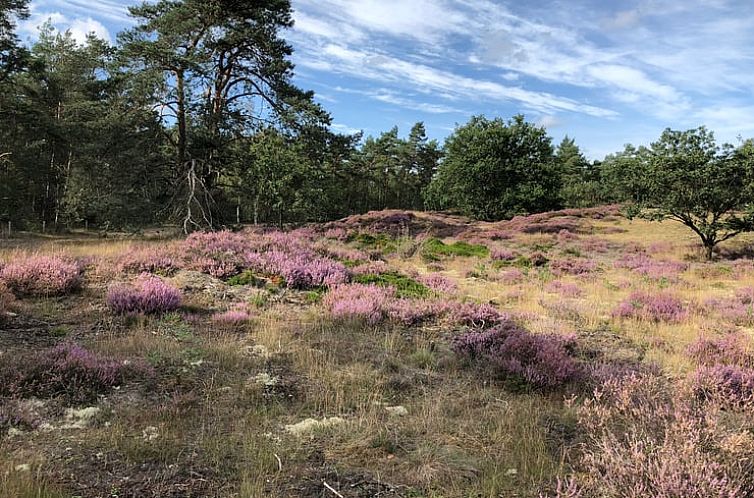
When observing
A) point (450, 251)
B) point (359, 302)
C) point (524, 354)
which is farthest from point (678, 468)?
point (450, 251)

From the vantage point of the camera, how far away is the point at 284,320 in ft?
25.0

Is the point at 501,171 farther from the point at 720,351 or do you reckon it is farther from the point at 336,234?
the point at 720,351

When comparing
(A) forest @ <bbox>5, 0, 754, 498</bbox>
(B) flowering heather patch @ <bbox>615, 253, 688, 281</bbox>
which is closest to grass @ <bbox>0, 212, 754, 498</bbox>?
(A) forest @ <bbox>5, 0, 754, 498</bbox>

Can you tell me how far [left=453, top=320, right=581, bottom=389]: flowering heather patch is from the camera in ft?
16.8

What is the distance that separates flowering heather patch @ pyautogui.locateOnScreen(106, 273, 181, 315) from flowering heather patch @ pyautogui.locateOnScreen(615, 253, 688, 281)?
12.1 m

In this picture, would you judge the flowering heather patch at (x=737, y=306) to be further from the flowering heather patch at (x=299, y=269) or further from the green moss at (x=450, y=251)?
the green moss at (x=450, y=251)

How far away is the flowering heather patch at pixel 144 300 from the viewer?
735 centimetres

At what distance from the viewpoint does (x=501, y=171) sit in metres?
33.8

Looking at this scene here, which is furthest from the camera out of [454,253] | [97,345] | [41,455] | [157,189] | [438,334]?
[157,189]

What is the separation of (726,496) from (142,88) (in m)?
20.3

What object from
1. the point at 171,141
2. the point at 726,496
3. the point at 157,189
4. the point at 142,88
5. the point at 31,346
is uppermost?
the point at 142,88

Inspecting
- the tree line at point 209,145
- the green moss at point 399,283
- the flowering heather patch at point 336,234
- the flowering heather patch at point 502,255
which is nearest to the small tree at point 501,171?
the tree line at point 209,145

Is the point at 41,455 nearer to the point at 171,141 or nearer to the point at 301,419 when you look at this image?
the point at 301,419

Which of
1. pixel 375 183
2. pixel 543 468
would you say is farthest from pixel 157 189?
pixel 375 183
